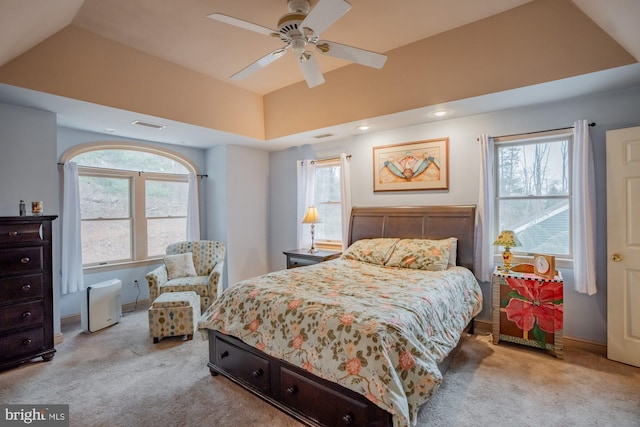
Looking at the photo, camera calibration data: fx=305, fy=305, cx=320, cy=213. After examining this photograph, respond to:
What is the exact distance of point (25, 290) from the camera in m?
2.84

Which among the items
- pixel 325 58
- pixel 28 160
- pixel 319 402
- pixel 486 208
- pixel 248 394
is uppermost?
pixel 325 58

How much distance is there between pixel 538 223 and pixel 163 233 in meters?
5.22

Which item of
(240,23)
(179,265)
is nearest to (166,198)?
(179,265)

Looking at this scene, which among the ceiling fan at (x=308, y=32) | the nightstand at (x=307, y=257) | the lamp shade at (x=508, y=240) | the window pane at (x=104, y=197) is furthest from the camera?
the nightstand at (x=307, y=257)

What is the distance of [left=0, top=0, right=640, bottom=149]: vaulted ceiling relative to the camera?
8.05ft

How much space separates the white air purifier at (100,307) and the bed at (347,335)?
6.26 ft

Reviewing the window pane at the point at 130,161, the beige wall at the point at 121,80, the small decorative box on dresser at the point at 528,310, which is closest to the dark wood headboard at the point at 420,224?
the small decorative box on dresser at the point at 528,310

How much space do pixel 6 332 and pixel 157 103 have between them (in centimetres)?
260

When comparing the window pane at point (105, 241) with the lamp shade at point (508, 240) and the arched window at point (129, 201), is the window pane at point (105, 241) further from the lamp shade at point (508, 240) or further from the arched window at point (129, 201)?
the lamp shade at point (508, 240)

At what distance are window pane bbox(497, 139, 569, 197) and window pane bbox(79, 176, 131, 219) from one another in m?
5.13

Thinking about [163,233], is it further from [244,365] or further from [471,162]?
[471,162]

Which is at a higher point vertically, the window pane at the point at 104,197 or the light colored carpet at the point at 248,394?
the window pane at the point at 104,197

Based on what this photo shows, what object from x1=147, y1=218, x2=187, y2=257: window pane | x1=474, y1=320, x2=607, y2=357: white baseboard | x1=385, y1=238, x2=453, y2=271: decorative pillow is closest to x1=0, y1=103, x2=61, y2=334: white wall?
x1=147, y1=218, x2=187, y2=257: window pane

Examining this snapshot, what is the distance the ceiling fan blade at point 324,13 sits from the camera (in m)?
1.76
